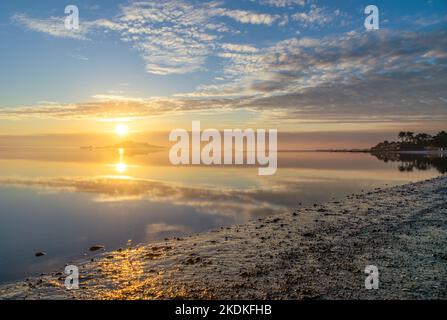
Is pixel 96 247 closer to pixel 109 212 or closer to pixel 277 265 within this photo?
pixel 109 212

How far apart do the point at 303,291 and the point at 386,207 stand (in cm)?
1784

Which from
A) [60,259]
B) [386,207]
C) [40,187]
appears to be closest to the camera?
[60,259]

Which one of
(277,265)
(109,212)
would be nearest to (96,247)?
(109,212)

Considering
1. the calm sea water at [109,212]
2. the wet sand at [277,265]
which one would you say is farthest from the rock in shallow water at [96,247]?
the wet sand at [277,265]

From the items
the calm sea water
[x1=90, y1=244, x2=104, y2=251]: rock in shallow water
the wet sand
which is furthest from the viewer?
the calm sea water

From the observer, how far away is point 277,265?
42.2 feet

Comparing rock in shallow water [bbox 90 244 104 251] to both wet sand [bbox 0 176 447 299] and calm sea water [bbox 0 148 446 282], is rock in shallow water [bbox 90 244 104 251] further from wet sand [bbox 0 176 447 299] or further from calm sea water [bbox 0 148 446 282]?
wet sand [bbox 0 176 447 299]

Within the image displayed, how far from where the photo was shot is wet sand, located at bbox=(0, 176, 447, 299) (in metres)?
10.6

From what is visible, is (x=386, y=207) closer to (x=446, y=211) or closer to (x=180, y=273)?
(x=446, y=211)

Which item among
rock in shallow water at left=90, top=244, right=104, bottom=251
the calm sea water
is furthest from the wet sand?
the calm sea water

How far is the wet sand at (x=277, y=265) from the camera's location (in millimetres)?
10594

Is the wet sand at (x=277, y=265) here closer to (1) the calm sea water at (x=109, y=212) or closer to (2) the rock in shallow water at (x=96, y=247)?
(2) the rock in shallow water at (x=96, y=247)

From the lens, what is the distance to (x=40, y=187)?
131ft

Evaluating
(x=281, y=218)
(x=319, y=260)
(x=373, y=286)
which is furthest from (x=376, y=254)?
(x=281, y=218)
